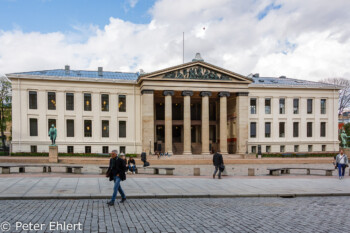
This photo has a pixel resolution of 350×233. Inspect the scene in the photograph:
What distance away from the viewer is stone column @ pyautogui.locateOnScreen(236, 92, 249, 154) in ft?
166

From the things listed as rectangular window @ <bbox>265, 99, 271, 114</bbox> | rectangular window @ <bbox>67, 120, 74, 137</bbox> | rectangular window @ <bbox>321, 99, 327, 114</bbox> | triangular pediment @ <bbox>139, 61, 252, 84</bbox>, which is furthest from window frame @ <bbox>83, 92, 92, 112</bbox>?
rectangular window @ <bbox>321, 99, 327, 114</bbox>

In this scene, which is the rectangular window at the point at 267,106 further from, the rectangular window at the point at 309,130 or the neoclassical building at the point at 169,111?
the rectangular window at the point at 309,130

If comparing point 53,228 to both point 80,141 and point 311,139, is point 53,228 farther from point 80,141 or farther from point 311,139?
point 311,139

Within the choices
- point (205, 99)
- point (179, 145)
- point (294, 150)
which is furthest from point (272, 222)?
point (294, 150)

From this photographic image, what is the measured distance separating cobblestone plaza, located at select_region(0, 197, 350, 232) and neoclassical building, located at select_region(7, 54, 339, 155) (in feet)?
114

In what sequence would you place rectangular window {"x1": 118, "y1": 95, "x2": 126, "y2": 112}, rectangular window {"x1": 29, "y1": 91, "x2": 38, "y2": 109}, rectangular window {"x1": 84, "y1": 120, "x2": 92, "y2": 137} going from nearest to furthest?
rectangular window {"x1": 29, "y1": 91, "x2": 38, "y2": 109}, rectangular window {"x1": 84, "y1": 120, "x2": 92, "y2": 137}, rectangular window {"x1": 118, "y1": 95, "x2": 126, "y2": 112}

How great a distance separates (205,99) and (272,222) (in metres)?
40.6

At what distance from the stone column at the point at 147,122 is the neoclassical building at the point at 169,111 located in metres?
0.15

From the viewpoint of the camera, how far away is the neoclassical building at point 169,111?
157 ft

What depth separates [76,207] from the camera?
11195 mm

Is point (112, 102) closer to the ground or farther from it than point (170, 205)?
farther from it

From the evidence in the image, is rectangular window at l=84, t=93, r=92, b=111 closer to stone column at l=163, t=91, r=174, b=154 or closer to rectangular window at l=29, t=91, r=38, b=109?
rectangular window at l=29, t=91, r=38, b=109

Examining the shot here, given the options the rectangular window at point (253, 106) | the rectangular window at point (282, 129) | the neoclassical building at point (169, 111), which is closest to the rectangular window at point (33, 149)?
the neoclassical building at point (169, 111)

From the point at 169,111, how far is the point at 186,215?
38.3 m
